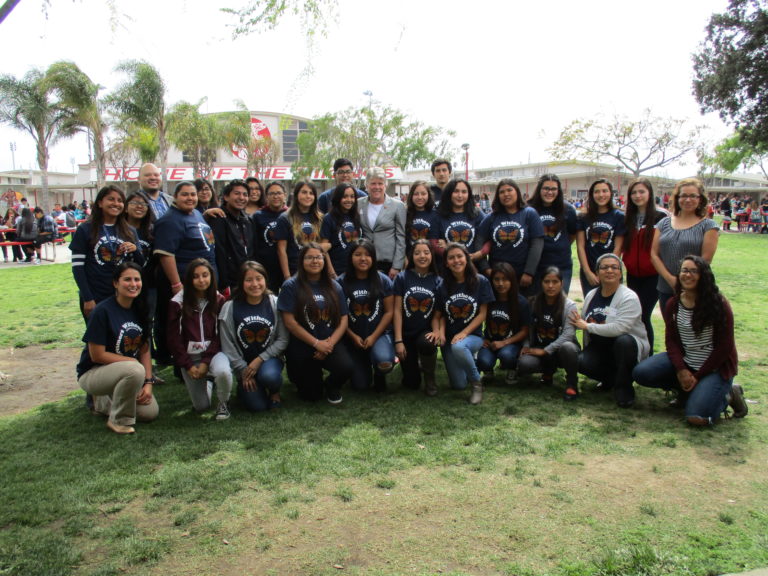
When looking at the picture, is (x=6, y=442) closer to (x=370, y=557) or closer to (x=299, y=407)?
(x=299, y=407)

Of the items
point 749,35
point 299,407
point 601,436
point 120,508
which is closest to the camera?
point 120,508

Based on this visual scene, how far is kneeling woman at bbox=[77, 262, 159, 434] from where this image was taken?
13.7 ft

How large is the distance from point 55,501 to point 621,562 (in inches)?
120

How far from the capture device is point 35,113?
25641 mm

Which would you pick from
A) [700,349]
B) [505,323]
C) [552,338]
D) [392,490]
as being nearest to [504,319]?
[505,323]

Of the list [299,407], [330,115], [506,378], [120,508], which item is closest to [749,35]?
[330,115]

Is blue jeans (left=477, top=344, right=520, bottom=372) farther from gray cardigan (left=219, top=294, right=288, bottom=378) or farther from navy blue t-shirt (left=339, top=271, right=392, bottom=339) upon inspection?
gray cardigan (left=219, top=294, right=288, bottom=378)

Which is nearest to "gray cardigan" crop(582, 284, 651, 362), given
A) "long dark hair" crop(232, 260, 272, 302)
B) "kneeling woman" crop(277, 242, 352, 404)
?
"kneeling woman" crop(277, 242, 352, 404)

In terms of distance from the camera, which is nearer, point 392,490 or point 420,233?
point 392,490

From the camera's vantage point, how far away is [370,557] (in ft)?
8.79

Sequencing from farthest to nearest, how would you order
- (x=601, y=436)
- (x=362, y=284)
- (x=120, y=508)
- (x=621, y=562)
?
(x=362, y=284), (x=601, y=436), (x=120, y=508), (x=621, y=562)

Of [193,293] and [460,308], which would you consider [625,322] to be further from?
[193,293]

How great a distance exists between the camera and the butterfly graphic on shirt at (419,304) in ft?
16.7

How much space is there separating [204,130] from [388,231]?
32.7m
